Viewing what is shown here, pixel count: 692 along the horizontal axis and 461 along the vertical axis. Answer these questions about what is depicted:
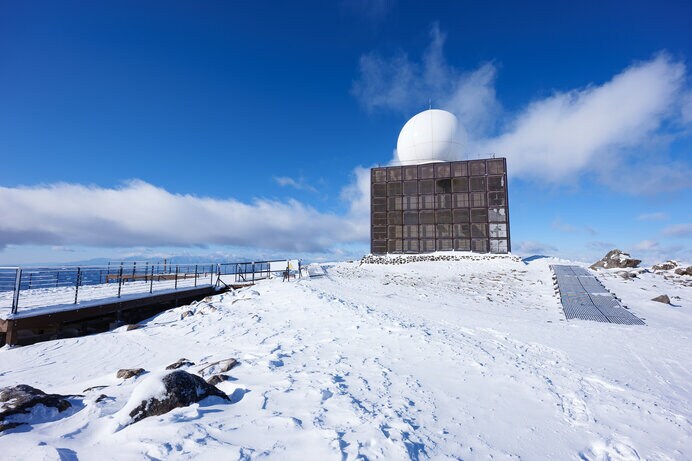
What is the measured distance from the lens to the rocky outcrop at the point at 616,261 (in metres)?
25.5

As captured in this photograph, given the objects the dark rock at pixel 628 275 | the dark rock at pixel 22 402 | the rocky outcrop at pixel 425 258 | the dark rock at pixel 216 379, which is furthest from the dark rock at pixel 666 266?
→ the dark rock at pixel 22 402

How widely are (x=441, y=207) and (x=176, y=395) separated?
33513 millimetres

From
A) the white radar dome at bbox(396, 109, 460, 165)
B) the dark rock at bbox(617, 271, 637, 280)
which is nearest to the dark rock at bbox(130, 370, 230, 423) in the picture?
the dark rock at bbox(617, 271, 637, 280)

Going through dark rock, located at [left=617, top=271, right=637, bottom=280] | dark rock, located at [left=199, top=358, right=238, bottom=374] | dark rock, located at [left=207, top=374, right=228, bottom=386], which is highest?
dark rock, located at [left=617, top=271, right=637, bottom=280]

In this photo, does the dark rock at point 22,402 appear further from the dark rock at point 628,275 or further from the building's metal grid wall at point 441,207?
the building's metal grid wall at point 441,207

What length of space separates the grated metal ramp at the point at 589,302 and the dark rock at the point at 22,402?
14.6m

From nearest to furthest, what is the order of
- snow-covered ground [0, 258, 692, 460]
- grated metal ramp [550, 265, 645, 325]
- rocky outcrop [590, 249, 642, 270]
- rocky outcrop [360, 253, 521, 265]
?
snow-covered ground [0, 258, 692, 460]
grated metal ramp [550, 265, 645, 325]
rocky outcrop [590, 249, 642, 270]
rocky outcrop [360, 253, 521, 265]

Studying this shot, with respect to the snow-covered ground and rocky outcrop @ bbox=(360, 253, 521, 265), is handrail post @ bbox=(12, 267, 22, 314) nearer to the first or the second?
the snow-covered ground

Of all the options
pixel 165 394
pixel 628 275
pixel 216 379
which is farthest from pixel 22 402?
pixel 628 275

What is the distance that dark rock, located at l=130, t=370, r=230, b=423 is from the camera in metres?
3.80

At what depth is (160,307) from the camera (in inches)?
602

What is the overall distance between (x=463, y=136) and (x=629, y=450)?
129ft

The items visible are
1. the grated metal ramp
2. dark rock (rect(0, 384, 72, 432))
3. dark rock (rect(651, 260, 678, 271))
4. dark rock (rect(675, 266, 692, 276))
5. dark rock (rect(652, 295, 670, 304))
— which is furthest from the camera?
dark rock (rect(651, 260, 678, 271))

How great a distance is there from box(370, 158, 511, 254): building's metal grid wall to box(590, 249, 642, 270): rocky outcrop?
7.44 meters
